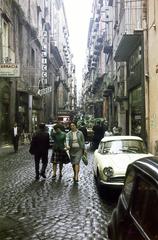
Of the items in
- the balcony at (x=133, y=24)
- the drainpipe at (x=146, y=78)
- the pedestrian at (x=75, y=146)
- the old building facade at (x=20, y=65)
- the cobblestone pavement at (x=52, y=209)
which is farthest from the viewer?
the old building facade at (x=20, y=65)

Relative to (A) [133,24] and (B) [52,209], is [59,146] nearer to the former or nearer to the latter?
(B) [52,209]

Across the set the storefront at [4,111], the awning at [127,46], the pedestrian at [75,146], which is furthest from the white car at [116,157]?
the storefront at [4,111]

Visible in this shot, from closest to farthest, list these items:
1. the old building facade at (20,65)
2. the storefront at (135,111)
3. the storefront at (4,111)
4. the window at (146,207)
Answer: the window at (146,207), the storefront at (135,111), the old building facade at (20,65), the storefront at (4,111)

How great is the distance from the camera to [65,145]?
15023mm

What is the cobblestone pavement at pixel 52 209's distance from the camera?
7.70 m

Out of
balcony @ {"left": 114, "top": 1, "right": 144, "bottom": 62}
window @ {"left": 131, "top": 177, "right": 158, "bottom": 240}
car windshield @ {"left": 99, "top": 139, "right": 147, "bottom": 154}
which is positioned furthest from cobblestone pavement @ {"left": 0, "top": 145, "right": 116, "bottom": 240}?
balcony @ {"left": 114, "top": 1, "right": 144, "bottom": 62}

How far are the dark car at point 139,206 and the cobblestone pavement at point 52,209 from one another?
276cm

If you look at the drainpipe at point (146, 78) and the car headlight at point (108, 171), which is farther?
the drainpipe at point (146, 78)

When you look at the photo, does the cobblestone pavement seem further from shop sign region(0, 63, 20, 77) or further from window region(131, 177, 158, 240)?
shop sign region(0, 63, 20, 77)

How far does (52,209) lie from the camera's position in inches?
384

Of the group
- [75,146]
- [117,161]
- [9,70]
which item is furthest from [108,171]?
[9,70]

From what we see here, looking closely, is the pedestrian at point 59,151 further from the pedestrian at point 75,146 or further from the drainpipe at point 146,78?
the drainpipe at point 146,78

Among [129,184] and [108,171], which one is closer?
[129,184]

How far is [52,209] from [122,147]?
3.59 m
